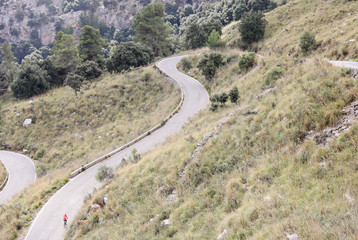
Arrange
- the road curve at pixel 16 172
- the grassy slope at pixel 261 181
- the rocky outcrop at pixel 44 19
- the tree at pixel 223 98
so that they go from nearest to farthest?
the grassy slope at pixel 261 181 < the tree at pixel 223 98 < the road curve at pixel 16 172 < the rocky outcrop at pixel 44 19

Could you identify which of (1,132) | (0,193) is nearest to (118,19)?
(1,132)

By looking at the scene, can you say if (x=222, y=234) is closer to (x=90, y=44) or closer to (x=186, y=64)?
(x=186, y=64)

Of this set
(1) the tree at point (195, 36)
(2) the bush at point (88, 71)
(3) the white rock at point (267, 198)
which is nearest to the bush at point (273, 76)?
(3) the white rock at point (267, 198)

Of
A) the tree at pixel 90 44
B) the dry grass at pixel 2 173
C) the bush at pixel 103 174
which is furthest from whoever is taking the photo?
the tree at pixel 90 44

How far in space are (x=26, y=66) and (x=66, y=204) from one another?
38.6 metres

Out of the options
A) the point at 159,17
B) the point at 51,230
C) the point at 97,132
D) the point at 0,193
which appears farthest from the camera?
the point at 159,17

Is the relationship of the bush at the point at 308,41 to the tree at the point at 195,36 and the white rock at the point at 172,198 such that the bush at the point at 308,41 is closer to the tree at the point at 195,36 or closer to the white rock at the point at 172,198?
the white rock at the point at 172,198

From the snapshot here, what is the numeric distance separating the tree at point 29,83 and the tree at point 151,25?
21077mm

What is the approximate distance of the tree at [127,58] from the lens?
38094mm

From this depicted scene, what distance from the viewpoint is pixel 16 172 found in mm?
22797

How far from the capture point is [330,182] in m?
4.55

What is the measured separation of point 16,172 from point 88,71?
19.9 meters

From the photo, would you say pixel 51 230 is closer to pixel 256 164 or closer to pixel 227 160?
pixel 227 160

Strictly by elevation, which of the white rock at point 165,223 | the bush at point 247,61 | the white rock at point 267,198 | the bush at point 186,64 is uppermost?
the white rock at point 267,198
